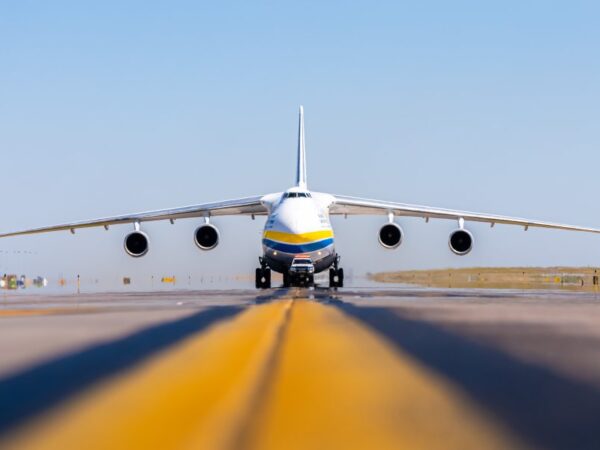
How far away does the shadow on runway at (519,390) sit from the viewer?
5361 millimetres

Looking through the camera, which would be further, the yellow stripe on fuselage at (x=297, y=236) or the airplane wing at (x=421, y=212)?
the airplane wing at (x=421, y=212)

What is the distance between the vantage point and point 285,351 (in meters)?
10.3

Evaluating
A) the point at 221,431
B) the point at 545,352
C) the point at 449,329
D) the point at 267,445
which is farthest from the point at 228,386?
the point at 449,329

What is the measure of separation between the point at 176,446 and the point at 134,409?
1465 mm

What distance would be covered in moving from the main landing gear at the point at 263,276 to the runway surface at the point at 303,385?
2175 cm

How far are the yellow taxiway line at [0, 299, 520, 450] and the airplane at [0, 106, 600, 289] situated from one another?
Result: 20905mm

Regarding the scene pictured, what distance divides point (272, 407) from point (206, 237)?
30.4 m

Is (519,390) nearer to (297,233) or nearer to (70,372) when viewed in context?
(70,372)

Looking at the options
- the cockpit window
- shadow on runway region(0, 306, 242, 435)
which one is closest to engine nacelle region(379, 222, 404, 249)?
the cockpit window

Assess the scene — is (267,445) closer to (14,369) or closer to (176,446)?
(176,446)

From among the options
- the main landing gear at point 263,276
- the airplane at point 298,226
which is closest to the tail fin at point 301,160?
the airplane at point 298,226

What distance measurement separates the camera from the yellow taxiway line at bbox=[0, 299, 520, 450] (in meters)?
5.18

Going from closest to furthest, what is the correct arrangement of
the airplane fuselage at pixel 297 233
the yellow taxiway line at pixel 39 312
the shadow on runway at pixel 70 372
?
1. the shadow on runway at pixel 70 372
2. the yellow taxiway line at pixel 39 312
3. the airplane fuselage at pixel 297 233

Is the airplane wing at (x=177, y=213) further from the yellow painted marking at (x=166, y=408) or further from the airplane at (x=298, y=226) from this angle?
the yellow painted marking at (x=166, y=408)
